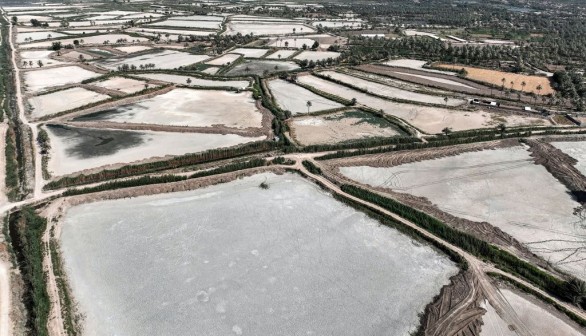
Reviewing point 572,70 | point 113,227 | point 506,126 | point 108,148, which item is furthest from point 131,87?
point 572,70

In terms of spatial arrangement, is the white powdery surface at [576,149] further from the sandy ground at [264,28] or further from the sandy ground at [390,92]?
the sandy ground at [264,28]

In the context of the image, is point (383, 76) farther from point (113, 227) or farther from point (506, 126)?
point (113, 227)

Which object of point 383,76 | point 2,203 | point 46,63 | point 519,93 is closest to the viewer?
point 2,203

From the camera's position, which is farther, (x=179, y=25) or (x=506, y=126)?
(x=179, y=25)

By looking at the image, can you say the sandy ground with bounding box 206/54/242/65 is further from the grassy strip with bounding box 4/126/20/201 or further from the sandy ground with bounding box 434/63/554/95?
the sandy ground with bounding box 434/63/554/95

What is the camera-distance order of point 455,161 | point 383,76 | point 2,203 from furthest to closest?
1. point 383,76
2. point 455,161
3. point 2,203

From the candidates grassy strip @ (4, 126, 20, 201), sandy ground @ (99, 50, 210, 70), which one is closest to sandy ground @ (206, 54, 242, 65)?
sandy ground @ (99, 50, 210, 70)

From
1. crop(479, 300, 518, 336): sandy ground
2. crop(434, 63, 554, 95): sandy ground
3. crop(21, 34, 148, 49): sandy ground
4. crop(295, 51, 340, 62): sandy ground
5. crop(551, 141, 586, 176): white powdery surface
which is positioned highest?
crop(21, 34, 148, 49): sandy ground
